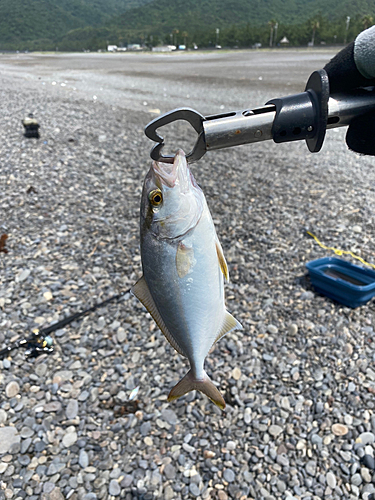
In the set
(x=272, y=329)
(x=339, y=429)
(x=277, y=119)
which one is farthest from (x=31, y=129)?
(x=277, y=119)

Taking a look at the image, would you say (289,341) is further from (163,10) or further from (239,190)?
(163,10)

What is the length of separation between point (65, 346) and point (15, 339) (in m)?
0.70

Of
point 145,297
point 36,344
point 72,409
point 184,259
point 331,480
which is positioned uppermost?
point 184,259

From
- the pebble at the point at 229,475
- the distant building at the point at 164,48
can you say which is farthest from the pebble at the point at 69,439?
the distant building at the point at 164,48

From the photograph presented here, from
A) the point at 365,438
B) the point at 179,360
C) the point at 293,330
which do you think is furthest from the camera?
the point at 293,330

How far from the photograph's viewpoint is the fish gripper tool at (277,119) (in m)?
1.50

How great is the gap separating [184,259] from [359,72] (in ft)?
3.60

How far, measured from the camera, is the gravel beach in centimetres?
382

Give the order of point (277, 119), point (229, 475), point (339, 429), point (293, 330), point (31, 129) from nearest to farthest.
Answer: point (277, 119) → point (229, 475) → point (339, 429) → point (293, 330) → point (31, 129)

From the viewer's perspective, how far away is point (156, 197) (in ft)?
5.12

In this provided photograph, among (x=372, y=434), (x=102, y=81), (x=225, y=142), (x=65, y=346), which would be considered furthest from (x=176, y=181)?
(x=102, y=81)

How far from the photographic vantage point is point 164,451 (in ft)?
13.1

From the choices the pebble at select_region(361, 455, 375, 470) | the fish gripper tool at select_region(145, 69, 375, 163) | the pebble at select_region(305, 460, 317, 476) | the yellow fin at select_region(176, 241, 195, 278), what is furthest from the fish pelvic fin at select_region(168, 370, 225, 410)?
the pebble at select_region(361, 455, 375, 470)

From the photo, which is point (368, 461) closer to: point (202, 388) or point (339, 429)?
point (339, 429)
